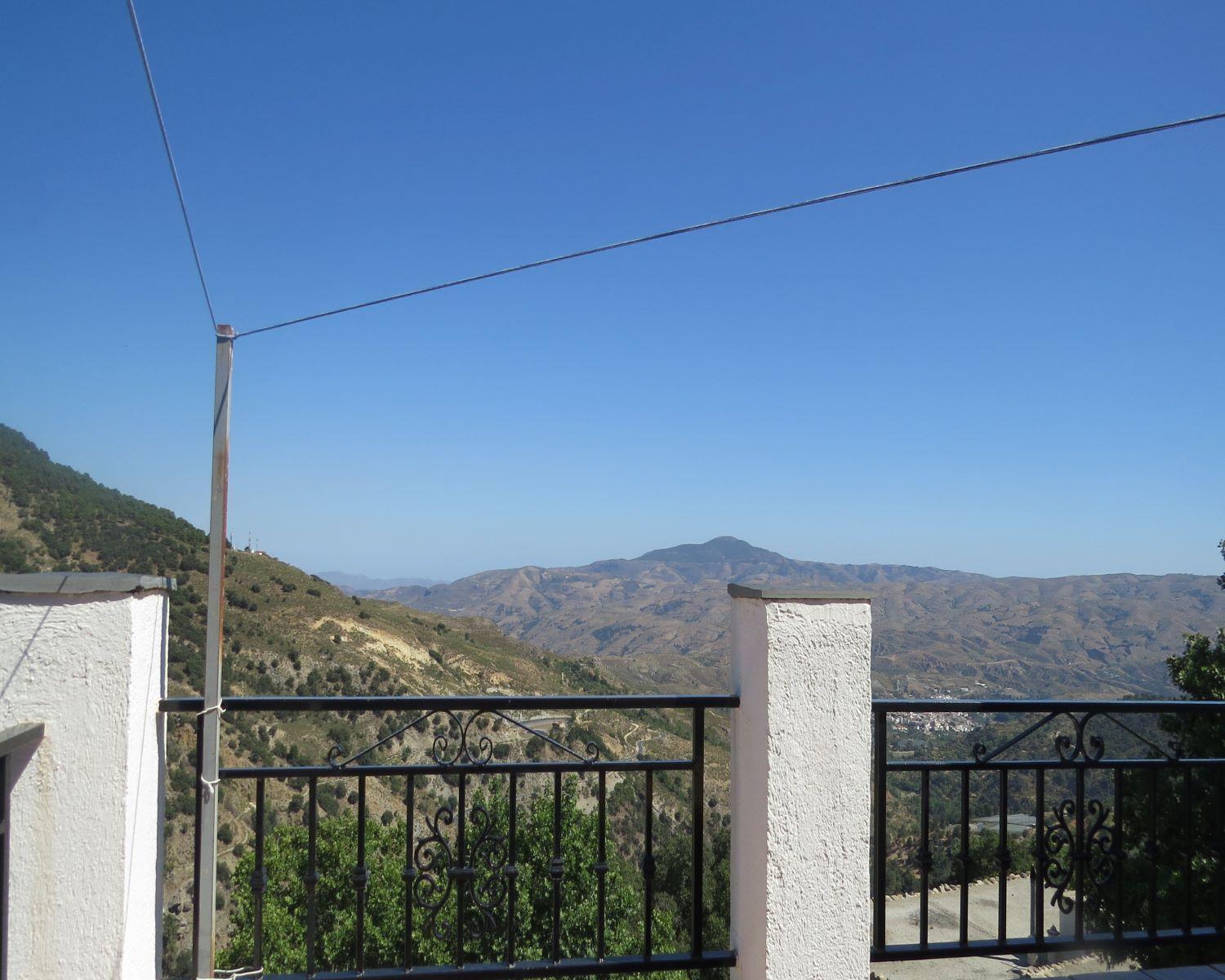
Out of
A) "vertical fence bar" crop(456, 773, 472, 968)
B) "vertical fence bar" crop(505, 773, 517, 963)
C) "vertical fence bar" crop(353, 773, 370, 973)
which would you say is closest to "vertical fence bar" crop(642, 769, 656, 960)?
"vertical fence bar" crop(505, 773, 517, 963)

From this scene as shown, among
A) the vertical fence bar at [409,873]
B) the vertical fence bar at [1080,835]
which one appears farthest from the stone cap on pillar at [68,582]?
the vertical fence bar at [1080,835]

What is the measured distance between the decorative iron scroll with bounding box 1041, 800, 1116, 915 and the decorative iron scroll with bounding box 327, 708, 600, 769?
1545 mm

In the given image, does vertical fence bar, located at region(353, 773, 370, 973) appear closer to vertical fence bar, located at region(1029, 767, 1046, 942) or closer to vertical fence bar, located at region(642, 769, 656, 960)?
vertical fence bar, located at region(642, 769, 656, 960)

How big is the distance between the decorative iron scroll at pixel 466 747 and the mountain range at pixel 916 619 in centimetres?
Answer: 76

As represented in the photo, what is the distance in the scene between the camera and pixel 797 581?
7.52ft

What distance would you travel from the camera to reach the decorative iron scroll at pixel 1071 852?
255 centimetres

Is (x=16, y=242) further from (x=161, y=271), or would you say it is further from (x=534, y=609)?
(x=534, y=609)

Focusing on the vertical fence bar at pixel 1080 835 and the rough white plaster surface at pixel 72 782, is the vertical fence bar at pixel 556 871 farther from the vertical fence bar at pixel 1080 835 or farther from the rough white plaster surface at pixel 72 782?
the vertical fence bar at pixel 1080 835

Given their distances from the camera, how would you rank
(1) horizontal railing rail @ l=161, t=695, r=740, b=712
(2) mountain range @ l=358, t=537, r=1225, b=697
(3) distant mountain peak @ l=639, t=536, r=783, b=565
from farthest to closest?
(3) distant mountain peak @ l=639, t=536, r=783, b=565
(2) mountain range @ l=358, t=537, r=1225, b=697
(1) horizontal railing rail @ l=161, t=695, r=740, b=712

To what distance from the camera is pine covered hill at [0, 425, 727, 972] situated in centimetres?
425

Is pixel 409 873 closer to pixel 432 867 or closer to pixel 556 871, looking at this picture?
pixel 432 867

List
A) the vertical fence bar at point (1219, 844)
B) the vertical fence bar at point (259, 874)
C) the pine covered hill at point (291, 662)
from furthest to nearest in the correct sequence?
the pine covered hill at point (291, 662), the vertical fence bar at point (1219, 844), the vertical fence bar at point (259, 874)

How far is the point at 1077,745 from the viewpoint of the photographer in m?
2.50

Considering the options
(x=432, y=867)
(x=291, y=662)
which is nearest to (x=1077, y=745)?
(x=432, y=867)
